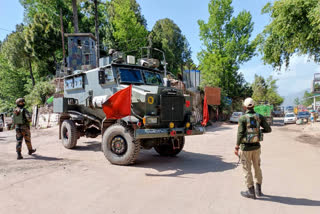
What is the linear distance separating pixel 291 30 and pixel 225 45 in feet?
78.8

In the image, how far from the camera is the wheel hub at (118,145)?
6141mm

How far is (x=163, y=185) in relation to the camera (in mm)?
4590

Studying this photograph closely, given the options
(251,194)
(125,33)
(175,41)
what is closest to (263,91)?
(175,41)

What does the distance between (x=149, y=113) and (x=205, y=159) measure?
2564 millimetres

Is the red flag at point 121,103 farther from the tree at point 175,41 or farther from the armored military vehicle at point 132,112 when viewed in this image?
the tree at point 175,41

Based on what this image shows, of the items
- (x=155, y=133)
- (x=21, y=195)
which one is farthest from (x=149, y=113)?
(x=21, y=195)

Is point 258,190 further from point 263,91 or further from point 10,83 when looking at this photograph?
point 263,91

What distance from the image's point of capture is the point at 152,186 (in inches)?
178

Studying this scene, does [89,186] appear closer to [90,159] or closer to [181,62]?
[90,159]

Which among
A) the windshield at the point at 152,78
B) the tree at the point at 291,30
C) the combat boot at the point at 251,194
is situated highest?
the tree at the point at 291,30

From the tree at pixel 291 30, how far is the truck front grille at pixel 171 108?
7019mm

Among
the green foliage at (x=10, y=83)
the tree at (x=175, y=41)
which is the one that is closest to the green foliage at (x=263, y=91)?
the tree at (x=175, y=41)

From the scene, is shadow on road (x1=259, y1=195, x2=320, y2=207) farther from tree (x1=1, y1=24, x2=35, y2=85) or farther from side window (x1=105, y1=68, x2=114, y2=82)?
tree (x1=1, y1=24, x2=35, y2=85)

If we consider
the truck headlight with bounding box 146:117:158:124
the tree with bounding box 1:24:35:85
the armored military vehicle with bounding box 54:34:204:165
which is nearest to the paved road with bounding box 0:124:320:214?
the armored military vehicle with bounding box 54:34:204:165
